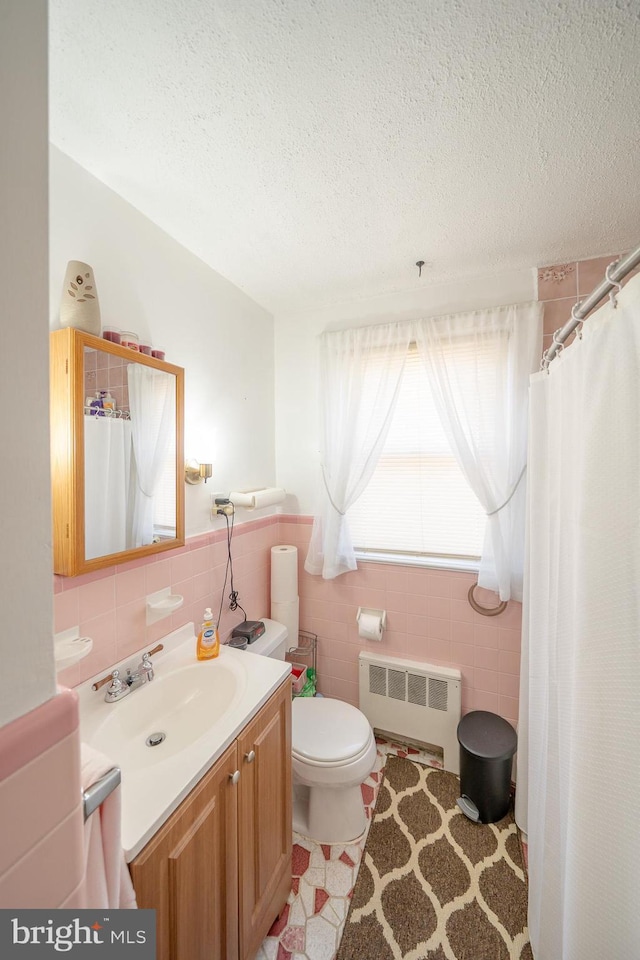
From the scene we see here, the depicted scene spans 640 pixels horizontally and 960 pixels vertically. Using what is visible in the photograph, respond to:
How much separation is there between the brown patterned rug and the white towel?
1059 millimetres

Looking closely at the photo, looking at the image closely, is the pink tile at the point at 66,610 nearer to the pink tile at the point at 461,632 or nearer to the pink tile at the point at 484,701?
the pink tile at the point at 461,632

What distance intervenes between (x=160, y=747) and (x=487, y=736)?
139cm

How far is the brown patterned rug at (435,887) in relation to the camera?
1.13 meters

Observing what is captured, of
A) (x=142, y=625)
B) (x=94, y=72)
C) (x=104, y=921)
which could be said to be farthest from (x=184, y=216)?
(x=104, y=921)

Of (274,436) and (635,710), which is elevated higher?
(274,436)

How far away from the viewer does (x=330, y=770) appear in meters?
1.37

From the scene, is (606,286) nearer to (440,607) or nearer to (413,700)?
(440,607)

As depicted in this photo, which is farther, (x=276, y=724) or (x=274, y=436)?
(x=274, y=436)

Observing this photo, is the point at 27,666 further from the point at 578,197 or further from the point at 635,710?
the point at 578,197

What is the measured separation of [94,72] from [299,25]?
50 cm

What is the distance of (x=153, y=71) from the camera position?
32.8 inches

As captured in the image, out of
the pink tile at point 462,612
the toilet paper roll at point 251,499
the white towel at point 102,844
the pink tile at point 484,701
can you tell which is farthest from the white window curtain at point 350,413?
the white towel at point 102,844

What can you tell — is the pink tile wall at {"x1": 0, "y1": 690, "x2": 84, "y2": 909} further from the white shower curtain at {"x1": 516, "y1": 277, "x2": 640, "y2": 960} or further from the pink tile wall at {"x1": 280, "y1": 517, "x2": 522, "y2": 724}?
the pink tile wall at {"x1": 280, "y1": 517, "x2": 522, "y2": 724}

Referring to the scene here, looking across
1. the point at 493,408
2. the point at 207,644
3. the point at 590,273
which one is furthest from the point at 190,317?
Answer: the point at 590,273
